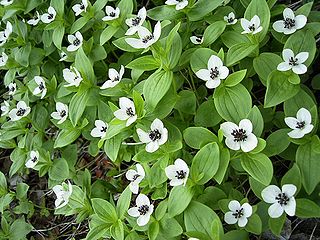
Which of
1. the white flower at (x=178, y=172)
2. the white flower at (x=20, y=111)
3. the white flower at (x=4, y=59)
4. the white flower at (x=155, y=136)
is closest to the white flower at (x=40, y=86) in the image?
the white flower at (x=20, y=111)

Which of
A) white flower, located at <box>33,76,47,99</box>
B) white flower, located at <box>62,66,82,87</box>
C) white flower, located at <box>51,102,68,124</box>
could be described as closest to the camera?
white flower, located at <box>62,66,82,87</box>

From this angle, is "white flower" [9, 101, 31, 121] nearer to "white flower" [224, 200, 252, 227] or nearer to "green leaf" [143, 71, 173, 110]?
"green leaf" [143, 71, 173, 110]

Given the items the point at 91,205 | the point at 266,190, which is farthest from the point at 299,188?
the point at 91,205

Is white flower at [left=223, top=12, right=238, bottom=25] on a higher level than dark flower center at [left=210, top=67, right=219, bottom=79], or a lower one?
higher

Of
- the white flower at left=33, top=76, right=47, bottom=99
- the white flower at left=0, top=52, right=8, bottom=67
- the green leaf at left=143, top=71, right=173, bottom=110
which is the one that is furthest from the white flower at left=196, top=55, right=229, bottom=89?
the white flower at left=0, top=52, right=8, bottom=67

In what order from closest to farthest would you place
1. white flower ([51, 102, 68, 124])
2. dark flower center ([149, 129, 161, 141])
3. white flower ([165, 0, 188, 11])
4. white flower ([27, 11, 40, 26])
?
dark flower center ([149, 129, 161, 141]) < white flower ([165, 0, 188, 11]) < white flower ([51, 102, 68, 124]) < white flower ([27, 11, 40, 26])

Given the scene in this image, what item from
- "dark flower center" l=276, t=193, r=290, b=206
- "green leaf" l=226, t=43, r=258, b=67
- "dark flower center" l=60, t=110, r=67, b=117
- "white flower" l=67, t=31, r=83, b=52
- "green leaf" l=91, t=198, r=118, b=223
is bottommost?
"green leaf" l=91, t=198, r=118, b=223
